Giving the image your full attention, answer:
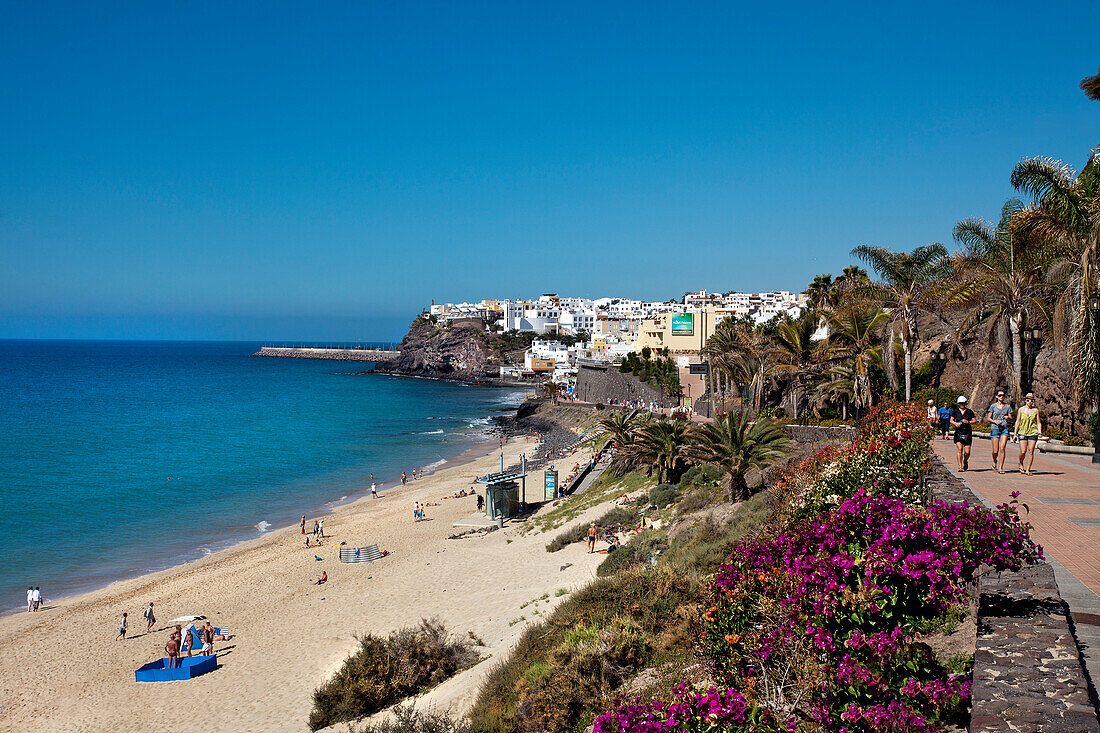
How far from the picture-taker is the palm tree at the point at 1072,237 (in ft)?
40.7

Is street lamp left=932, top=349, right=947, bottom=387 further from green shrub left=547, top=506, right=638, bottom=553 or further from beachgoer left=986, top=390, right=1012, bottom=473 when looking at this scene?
beachgoer left=986, top=390, right=1012, bottom=473

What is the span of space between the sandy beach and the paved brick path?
6.88m

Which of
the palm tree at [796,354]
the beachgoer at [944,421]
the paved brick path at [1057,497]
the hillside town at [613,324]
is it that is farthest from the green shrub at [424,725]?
the hillside town at [613,324]

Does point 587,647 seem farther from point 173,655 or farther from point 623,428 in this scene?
point 623,428

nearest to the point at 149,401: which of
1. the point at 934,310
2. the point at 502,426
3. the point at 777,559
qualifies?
the point at 502,426

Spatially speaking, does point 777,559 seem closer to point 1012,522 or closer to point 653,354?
point 1012,522

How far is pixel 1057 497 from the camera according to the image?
29.1 feet

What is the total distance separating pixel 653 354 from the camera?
2682 inches

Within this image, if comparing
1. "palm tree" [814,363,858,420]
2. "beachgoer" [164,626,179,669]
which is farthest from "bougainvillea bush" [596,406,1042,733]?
"palm tree" [814,363,858,420]

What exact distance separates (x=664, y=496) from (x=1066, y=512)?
10.4 meters

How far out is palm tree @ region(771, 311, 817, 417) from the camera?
23766 mm

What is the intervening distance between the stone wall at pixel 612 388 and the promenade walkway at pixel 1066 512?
35486 mm

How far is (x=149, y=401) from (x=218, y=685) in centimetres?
7768

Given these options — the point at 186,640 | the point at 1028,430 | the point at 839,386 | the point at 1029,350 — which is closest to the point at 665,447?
the point at 839,386
